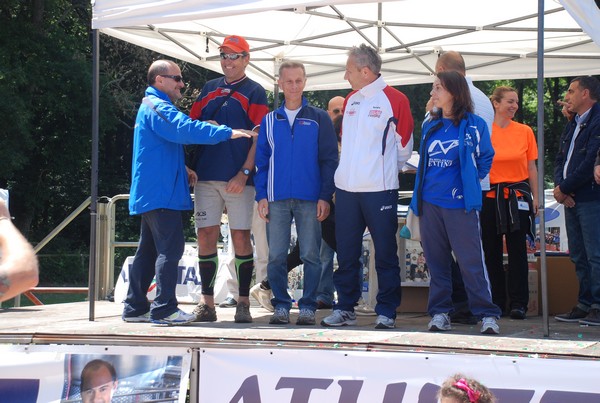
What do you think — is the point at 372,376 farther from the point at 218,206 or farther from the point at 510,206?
the point at 510,206

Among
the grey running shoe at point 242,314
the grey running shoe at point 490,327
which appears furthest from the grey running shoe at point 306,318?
the grey running shoe at point 490,327

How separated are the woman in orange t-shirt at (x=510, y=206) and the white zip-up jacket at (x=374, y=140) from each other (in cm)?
103

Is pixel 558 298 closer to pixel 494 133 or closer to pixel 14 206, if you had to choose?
pixel 494 133

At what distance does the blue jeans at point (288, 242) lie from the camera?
649 cm

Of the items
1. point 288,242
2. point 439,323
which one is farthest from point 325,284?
point 439,323

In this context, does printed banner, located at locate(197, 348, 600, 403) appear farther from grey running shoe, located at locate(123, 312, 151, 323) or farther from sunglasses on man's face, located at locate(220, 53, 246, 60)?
sunglasses on man's face, located at locate(220, 53, 246, 60)

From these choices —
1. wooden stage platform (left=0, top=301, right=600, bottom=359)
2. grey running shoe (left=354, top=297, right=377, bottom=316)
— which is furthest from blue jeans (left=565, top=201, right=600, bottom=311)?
grey running shoe (left=354, top=297, right=377, bottom=316)

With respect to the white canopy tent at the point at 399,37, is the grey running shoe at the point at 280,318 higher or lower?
lower

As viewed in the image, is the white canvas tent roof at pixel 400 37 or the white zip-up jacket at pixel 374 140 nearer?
the white zip-up jacket at pixel 374 140

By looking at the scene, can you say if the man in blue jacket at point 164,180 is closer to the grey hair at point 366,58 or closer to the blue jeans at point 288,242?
the blue jeans at point 288,242

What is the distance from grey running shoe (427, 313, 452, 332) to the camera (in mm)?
5941

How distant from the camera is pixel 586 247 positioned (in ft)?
21.8

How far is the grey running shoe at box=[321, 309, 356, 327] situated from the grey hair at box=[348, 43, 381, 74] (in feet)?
5.58

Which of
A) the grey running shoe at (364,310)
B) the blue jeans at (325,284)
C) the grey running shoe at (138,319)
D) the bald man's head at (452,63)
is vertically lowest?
the grey running shoe at (364,310)
